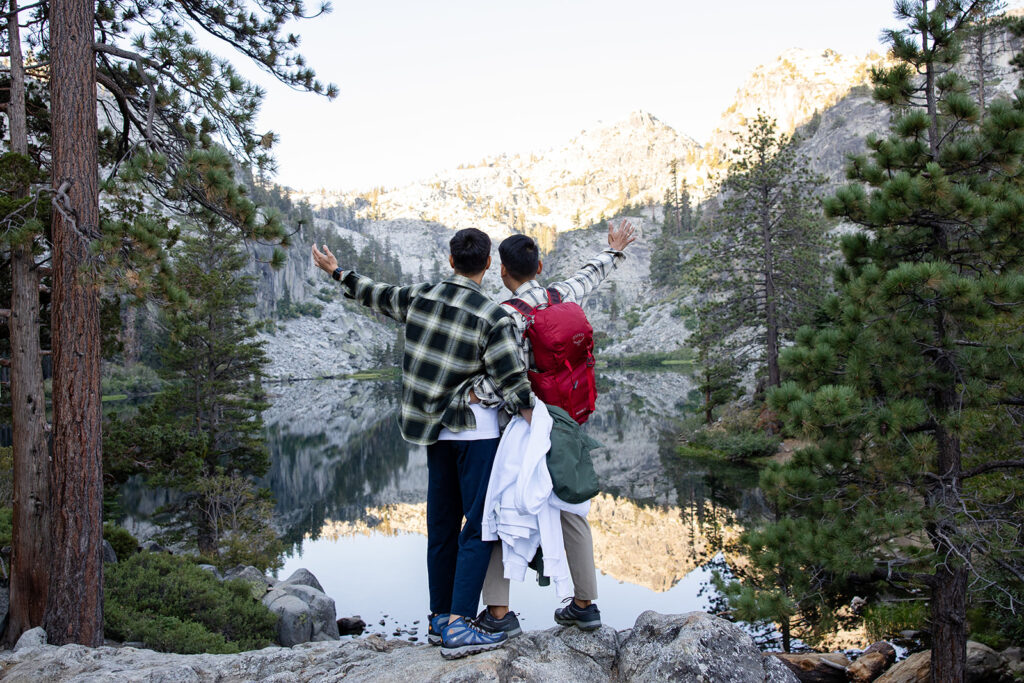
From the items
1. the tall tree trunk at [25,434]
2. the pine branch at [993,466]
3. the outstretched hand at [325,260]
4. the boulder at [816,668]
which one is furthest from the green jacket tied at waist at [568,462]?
the boulder at [816,668]

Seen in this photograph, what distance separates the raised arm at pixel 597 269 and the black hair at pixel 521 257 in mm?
133

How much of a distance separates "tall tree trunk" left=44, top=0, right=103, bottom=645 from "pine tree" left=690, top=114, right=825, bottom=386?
1777 centimetres

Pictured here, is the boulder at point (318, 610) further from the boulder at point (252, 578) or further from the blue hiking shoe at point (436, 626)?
the blue hiking shoe at point (436, 626)

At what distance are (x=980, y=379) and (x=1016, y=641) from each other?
3.74 m

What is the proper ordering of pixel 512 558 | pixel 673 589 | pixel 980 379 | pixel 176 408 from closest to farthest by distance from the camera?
pixel 512 558
pixel 980 379
pixel 673 589
pixel 176 408

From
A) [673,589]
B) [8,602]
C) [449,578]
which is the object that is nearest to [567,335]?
[449,578]

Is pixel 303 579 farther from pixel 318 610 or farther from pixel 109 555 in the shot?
pixel 109 555

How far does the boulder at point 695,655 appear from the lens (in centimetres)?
295

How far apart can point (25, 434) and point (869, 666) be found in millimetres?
9230

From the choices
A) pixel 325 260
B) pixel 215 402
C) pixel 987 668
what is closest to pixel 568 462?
pixel 325 260

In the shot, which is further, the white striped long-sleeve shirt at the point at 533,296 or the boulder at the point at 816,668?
the boulder at the point at 816,668

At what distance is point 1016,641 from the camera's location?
7.37 m

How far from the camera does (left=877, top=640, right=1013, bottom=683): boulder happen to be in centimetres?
695

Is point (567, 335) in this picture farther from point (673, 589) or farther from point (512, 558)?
point (673, 589)
